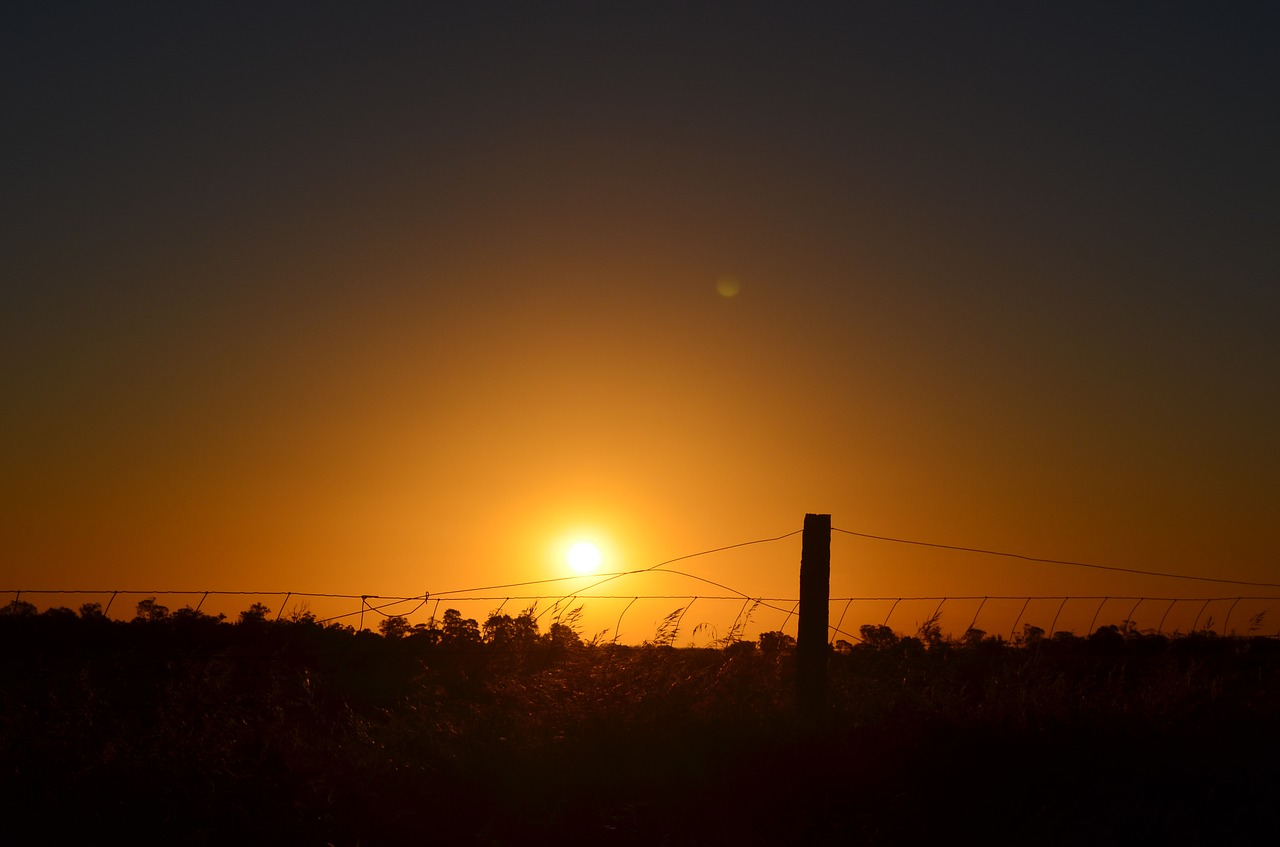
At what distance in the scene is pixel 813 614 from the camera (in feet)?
34.5

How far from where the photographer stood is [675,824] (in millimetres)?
7566

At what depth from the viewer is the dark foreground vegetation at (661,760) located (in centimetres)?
750

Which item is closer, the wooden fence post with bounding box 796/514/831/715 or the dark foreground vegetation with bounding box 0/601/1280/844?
the dark foreground vegetation with bounding box 0/601/1280/844

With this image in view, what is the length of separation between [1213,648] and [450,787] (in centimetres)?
1505

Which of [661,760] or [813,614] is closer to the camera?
[661,760]

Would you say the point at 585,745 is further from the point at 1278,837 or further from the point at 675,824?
the point at 1278,837

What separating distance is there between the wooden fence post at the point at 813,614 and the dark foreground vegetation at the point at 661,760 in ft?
0.78

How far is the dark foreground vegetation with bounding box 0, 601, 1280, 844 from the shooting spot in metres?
7.50

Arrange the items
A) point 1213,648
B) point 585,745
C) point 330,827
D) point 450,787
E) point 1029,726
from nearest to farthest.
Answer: point 330,827, point 450,787, point 585,745, point 1029,726, point 1213,648

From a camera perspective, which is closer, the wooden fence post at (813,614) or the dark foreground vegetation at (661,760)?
the dark foreground vegetation at (661,760)

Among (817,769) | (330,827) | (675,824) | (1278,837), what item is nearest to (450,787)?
(330,827)

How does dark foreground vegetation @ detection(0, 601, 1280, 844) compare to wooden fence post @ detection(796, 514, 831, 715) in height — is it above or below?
below

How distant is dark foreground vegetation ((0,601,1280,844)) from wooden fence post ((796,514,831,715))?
0.78ft

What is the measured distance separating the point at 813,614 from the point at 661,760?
2.78 m
